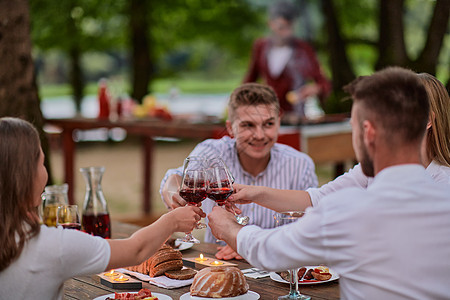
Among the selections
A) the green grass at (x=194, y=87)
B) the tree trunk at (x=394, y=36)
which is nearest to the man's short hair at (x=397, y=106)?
the tree trunk at (x=394, y=36)

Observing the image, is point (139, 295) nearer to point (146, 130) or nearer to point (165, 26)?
point (146, 130)

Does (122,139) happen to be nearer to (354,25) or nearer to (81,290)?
(354,25)

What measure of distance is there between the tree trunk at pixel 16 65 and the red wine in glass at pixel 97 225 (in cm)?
195

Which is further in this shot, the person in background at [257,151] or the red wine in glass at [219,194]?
the person in background at [257,151]

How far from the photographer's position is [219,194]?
7.17 feet

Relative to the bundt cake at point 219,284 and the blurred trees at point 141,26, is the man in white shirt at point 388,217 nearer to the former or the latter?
the bundt cake at point 219,284

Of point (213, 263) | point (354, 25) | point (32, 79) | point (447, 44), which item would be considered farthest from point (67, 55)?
point (213, 263)

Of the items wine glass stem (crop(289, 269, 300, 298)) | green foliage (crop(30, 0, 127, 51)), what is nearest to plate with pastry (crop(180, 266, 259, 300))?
wine glass stem (crop(289, 269, 300, 298))

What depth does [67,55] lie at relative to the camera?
13.6 metres

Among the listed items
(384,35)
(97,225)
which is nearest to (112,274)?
(97,225)

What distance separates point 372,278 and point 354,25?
452 inches

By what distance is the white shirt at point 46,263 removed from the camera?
5.43 feet

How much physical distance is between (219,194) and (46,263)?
0.71 meters

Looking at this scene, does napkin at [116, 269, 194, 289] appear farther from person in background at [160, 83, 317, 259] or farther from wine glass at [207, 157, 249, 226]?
person in background at [160, 83, 317, 259]
